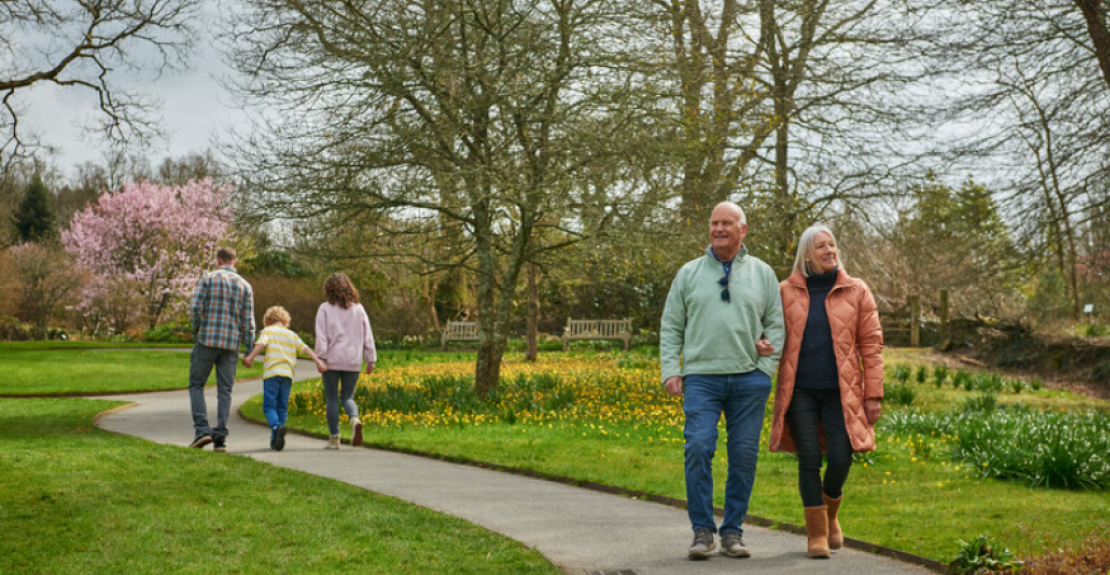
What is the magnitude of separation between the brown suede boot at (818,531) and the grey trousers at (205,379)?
246 inches

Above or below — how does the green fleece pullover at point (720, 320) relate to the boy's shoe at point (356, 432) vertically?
above

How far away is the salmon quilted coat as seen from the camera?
4.69 metres

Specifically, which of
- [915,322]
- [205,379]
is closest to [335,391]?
[205,379]

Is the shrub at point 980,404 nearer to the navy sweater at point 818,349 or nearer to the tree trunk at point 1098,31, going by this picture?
the tree trunk at point 1098,31

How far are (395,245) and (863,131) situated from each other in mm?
8692

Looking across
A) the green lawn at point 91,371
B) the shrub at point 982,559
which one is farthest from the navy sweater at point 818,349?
the green lawn at point 91,371

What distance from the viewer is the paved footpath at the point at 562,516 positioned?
182 inches

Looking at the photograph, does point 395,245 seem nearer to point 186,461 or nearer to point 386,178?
point 386,178

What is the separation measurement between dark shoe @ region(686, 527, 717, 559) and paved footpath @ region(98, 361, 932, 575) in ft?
0.19

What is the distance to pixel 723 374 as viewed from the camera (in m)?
4.74

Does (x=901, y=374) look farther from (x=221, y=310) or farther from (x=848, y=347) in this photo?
(x=848, y=347)

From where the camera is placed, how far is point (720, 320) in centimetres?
475

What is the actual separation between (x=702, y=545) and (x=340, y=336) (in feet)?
17.9

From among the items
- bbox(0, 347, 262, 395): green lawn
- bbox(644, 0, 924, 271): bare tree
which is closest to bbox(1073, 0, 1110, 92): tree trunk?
bbox(644, 0, 924, 271): bare tree
